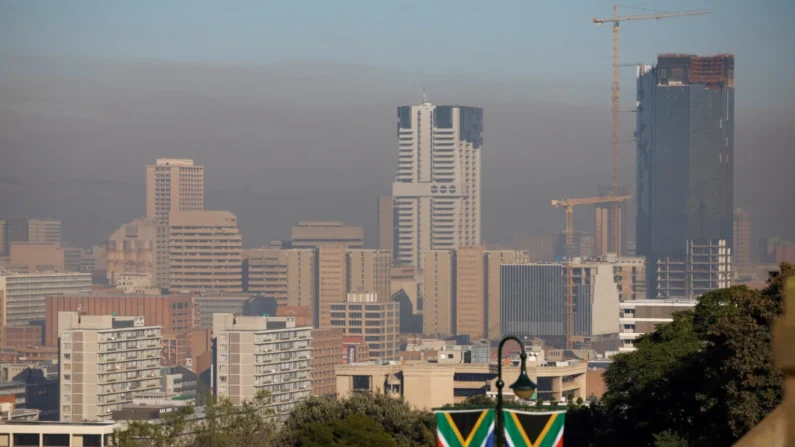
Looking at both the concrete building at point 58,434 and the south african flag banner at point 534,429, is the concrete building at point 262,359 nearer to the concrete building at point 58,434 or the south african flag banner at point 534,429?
the concrete building at point 58,434

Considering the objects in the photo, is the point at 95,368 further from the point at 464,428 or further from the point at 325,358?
the point at 464,428

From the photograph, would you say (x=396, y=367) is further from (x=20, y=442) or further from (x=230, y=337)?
(x=20, y=442)

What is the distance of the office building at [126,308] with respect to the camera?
182m

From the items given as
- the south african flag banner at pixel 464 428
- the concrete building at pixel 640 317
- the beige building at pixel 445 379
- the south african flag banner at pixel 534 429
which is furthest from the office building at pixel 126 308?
the south african flag banner at pixel 534 429

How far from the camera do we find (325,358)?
151m

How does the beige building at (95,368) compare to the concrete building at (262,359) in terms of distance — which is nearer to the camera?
the beige building at (95,368)

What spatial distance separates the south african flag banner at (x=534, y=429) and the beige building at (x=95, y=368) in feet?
343

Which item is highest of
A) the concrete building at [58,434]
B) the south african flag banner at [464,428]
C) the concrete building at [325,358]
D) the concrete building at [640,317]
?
the south african flag banner at [464,428]

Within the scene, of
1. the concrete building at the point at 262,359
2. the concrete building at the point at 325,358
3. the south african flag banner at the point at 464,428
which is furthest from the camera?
the concrete building at the point at 325,358

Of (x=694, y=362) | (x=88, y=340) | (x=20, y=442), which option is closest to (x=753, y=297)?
(x=694, y=362)

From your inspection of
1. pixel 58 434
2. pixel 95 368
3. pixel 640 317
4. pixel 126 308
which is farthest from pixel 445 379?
pixel 126 308

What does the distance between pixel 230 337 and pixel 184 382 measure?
2089 cm

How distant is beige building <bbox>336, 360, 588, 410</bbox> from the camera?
346 feet

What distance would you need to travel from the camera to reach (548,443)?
1328cm
